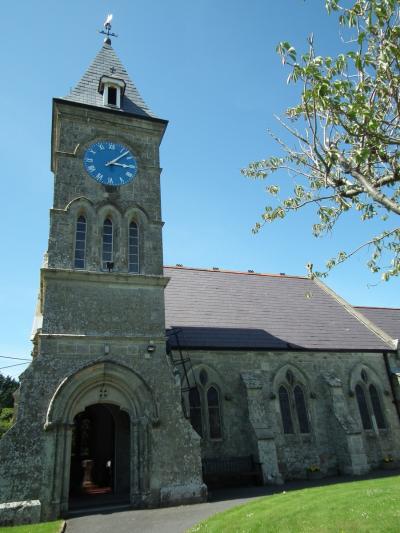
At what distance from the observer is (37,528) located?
391 inches

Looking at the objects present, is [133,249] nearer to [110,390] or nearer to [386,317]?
[110,390]

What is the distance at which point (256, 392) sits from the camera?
17.0 metres

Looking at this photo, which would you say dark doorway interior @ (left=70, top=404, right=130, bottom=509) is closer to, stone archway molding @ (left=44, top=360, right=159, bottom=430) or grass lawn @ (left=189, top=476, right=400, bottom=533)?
stone archway molding @ (left=44, top=360, right=159, bottom=430)

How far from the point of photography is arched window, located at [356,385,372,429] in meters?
19.2

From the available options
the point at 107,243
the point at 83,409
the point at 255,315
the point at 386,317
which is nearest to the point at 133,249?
the point at 107,243

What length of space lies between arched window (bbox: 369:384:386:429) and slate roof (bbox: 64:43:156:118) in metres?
16.7

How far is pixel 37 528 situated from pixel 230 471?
7816mm

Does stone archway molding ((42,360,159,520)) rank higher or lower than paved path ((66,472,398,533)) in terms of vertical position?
higher

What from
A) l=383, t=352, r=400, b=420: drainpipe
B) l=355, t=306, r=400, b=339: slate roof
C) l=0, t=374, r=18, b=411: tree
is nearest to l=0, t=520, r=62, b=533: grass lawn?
l=383, t=352, r=400, b=420: drainpipe

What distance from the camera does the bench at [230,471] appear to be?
1531cm

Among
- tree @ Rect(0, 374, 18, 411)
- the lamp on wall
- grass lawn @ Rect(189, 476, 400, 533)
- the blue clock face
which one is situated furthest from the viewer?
tree @ Rect(0, 374, 18, 411)

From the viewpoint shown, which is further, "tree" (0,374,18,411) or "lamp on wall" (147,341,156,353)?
"tree" (0,374,18,411)

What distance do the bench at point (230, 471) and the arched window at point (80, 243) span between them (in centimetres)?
880

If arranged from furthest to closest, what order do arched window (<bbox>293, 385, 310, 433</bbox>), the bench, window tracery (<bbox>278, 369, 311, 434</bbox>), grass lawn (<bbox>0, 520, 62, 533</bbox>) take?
arched window (<bbox>293, 385, 310, 433</bbox>), window tracery (<bbox>278, 369, 311, 434</bbox>), the bench, grass lawn (<bbox>0, 520, 62, 533</bbox>)
